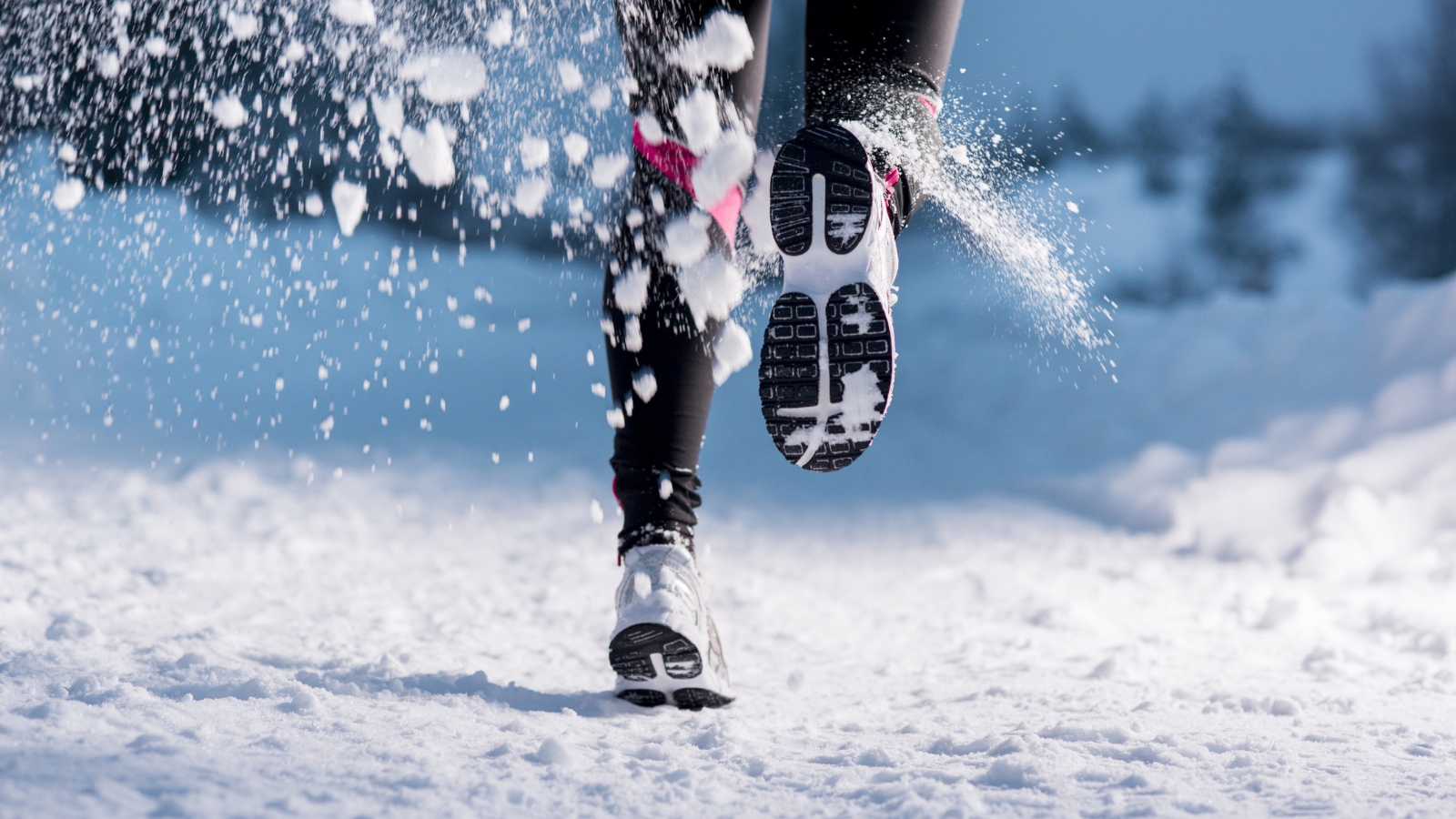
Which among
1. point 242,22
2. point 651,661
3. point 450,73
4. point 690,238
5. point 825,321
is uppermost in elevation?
point 242,22

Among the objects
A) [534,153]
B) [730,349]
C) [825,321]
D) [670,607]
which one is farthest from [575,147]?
[670,607]

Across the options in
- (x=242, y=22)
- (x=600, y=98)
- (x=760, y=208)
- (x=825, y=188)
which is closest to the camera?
(x=825, y=188)

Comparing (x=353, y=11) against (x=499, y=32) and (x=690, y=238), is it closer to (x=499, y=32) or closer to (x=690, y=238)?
(x=499, y=32)

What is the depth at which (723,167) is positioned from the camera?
988 mm

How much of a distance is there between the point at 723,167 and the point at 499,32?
36cm

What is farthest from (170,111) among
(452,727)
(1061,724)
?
(1061,724)

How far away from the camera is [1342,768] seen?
774mm

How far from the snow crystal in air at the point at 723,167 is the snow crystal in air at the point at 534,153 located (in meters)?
0.21

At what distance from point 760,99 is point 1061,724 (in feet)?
2.20

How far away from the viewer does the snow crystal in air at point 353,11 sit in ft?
3.92

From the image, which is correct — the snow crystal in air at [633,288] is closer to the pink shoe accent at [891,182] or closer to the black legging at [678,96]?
the black legging at [678,96]

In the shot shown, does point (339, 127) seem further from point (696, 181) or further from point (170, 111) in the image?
point (696, 181)

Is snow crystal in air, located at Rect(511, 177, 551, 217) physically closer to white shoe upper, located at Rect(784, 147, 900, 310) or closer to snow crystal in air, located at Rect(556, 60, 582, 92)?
snow crystal in air, located at Rect(556, 60, 582, 92)

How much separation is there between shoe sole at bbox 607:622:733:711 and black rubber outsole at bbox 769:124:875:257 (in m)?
0.38
